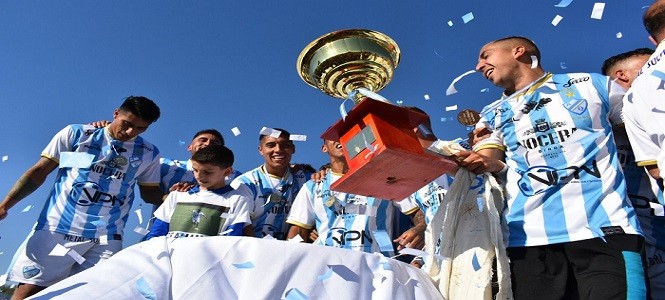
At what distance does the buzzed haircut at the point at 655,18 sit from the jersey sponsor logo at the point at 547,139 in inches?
25.8

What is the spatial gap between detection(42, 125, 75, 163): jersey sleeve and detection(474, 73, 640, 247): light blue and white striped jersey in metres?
4.23

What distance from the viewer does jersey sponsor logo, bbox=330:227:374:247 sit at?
413cm

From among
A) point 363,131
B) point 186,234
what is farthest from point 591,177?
point 186,234

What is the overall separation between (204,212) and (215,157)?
568 mm

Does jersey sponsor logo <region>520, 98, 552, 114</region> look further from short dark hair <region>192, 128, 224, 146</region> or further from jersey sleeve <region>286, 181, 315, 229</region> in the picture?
short dark hair <region>192, 128, 224, 146</region>

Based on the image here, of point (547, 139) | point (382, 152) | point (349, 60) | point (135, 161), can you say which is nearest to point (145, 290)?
point (382, 152)

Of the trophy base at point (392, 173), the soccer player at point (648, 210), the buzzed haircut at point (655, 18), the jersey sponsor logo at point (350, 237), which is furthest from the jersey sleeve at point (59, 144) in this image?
the buzzed haircut at point (655, 18)

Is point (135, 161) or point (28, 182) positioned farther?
point (135, 161)

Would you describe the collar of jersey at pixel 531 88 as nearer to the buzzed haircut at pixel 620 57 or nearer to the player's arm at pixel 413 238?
the buzzed haircut at pixel 620 57

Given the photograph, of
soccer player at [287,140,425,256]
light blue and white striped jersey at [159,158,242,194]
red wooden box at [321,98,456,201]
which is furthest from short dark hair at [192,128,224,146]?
red wooden box at [321,98,456,201]

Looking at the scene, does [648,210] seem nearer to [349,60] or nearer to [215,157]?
[349,60]

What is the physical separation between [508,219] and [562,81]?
35.9 inches

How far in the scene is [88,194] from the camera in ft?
16.0

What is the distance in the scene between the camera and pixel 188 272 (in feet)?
5.67
